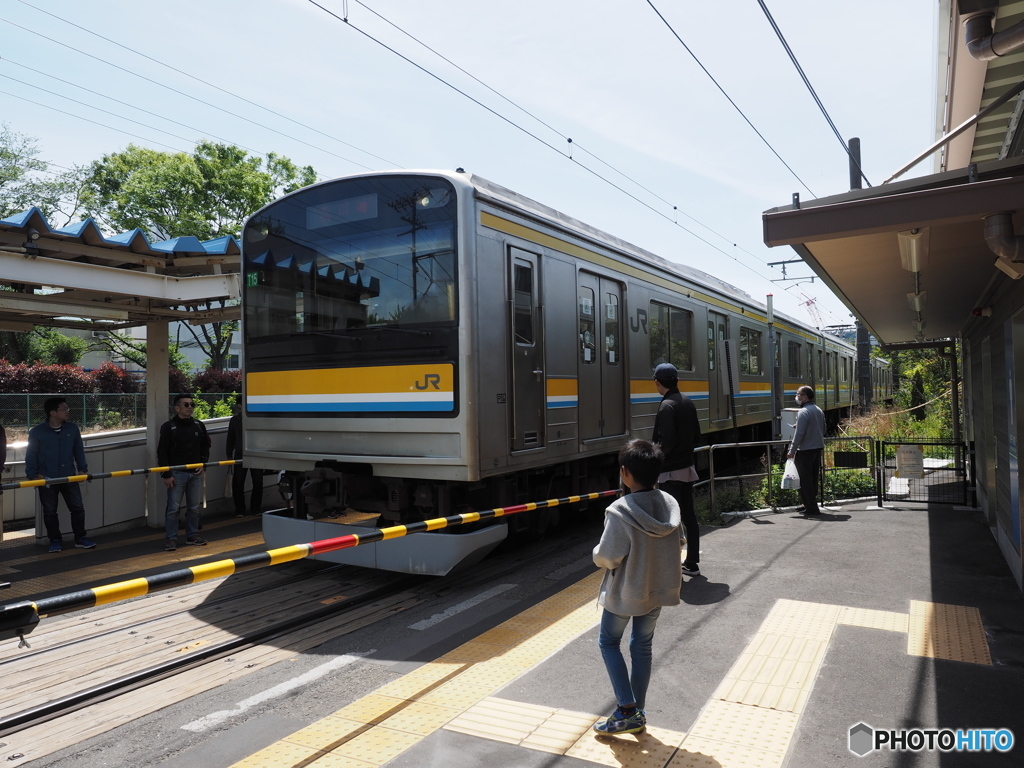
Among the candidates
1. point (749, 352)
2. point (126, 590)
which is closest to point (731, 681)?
point (126, 590)

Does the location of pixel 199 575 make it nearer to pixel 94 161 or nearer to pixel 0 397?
pixel 0 397

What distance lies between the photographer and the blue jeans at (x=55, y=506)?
8195 millimetres

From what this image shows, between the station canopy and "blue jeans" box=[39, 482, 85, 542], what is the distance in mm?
2072

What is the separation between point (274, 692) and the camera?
13.8ft

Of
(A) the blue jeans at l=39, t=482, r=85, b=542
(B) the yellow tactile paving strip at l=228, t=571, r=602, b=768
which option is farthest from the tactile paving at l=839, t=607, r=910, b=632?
(A) the blue jeans at l=39, t=482, r=85, b=542

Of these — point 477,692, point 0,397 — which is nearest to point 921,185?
point 477,692

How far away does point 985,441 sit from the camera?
8.49 metres

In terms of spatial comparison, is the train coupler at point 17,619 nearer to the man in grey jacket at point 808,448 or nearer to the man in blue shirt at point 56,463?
the man in blue shirt at point 56,463

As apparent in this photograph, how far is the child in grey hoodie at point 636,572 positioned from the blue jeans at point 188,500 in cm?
614

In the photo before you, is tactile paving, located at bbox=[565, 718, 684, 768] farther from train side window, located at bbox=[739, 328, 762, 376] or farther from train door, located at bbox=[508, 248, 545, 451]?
train side window, located at bbox=[739, 328, 762, 376]

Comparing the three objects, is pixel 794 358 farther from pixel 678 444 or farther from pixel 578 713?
pixel 578 713

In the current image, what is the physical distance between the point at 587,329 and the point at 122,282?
5127mm

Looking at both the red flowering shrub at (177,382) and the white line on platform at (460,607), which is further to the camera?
the red flowering shrub at (177,382)

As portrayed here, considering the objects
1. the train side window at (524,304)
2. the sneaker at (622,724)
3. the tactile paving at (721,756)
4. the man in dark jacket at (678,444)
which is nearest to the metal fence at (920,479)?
the man in dark jacket at (678,444)
